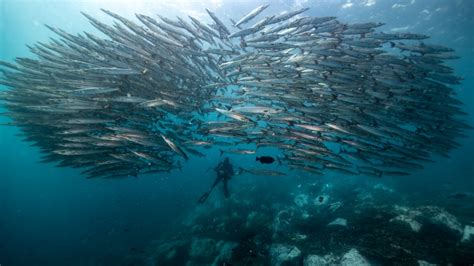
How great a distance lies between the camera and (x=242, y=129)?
334 inches

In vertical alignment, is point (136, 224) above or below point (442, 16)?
below

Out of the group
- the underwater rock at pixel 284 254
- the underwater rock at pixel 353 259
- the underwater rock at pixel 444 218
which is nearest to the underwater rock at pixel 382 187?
the underwater rock at pixel 444 218

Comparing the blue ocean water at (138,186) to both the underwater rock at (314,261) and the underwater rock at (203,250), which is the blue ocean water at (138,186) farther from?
the underwater rock at (314,261)

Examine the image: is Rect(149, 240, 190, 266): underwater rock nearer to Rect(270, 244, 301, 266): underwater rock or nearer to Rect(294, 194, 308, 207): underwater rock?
Rect(270, 244, 301, 266): underwater rock

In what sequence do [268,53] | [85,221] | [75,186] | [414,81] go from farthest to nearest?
[75,186] < [85,221] < [414,81] < [268,53]

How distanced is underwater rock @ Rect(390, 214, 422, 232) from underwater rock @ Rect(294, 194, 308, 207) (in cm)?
879

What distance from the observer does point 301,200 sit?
19.8 meters

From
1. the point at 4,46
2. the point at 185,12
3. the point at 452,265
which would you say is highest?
the point at 4,46

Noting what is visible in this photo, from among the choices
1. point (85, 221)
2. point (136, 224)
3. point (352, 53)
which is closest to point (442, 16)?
point (352, 53)

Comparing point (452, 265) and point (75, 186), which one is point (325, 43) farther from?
point (75, 186)

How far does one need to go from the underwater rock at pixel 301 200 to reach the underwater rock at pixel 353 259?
387 inches

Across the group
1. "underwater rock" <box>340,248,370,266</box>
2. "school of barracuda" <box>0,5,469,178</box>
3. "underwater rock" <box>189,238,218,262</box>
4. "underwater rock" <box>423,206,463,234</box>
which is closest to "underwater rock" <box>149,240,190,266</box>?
"underwater rock" <box>189,238,218,262</box>

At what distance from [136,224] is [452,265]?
66.1ft

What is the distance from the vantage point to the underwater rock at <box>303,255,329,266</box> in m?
8.84
